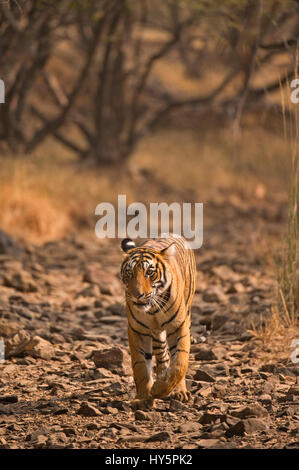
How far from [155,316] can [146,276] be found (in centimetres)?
28

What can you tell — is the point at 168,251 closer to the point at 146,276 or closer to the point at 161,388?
the point at 146,276

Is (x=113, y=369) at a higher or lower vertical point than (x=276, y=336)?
lower

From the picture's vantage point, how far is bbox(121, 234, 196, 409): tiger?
12.7 ft

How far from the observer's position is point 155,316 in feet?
13.2

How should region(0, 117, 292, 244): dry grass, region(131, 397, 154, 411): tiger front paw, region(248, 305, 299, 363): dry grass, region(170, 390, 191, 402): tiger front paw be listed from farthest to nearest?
1. region(0, 117, 292, 244): dry grass
2. region(248, 305, 299, 363): dry grass
3. region(170, 390, 191, 402): tiger front paw
4. region(131, 397, 154, 411): tiger front paw

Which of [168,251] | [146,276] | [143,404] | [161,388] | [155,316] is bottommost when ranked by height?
[143,404]

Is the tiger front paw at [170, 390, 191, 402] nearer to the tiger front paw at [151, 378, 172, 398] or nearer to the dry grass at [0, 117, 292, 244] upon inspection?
the tiger front paw at [151, 378, 172, 398]

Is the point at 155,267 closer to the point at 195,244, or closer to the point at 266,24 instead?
the point at 195,244

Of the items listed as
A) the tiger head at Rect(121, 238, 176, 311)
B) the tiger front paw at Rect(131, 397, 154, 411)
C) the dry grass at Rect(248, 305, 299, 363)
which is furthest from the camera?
the dry grass at Rect(248, 305, 299, 363)

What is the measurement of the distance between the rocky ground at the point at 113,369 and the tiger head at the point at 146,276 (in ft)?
2.15

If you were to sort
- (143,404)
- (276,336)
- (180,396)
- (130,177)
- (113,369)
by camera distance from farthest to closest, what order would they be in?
(130,177) → (276,336) → (113,369) → (180,396) → (143,404)

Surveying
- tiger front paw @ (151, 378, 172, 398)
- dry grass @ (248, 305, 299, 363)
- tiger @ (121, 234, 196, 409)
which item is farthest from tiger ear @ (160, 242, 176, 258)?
dry grass @ (248, 305, 299, 363)

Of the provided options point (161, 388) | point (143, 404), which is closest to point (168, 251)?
point (161, 388)
